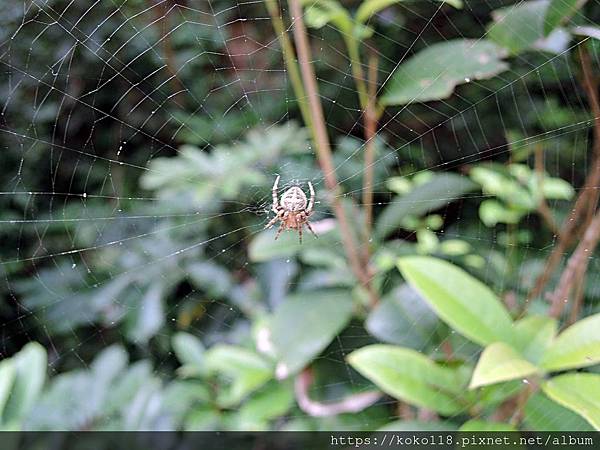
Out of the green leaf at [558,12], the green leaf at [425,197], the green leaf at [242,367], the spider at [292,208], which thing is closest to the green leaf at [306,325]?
the green leaf at [242,367]

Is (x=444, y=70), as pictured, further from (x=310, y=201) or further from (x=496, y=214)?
(x=310, y=201)

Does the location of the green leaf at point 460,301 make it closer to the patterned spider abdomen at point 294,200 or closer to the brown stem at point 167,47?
the patterned spider abdomen at point 294,200

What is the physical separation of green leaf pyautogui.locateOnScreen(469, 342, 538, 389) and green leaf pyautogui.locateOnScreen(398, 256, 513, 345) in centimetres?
10

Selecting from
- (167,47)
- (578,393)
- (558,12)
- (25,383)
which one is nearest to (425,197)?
(558,12)

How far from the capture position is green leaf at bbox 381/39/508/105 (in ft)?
3.43

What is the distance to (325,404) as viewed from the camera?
50.3 inches

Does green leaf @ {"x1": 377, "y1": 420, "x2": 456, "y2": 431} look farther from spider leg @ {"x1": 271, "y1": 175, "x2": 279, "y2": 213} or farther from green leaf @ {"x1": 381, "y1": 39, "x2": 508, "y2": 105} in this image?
spider leg @ {"x1": 271, "y1": 175, "x2": 279, "y2": 213}

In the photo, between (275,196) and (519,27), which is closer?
(519,27)

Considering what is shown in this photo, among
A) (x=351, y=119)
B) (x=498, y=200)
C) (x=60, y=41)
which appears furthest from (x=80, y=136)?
(x=498, y=200)

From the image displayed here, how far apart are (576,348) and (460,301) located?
19 cm

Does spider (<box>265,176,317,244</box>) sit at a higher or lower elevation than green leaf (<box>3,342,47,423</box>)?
higher


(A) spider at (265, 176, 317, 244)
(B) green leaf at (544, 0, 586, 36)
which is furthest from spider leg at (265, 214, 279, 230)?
(B) green leaf at (544, 0, 586, 36)

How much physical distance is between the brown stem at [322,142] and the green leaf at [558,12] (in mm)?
405

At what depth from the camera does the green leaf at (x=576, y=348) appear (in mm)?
772
